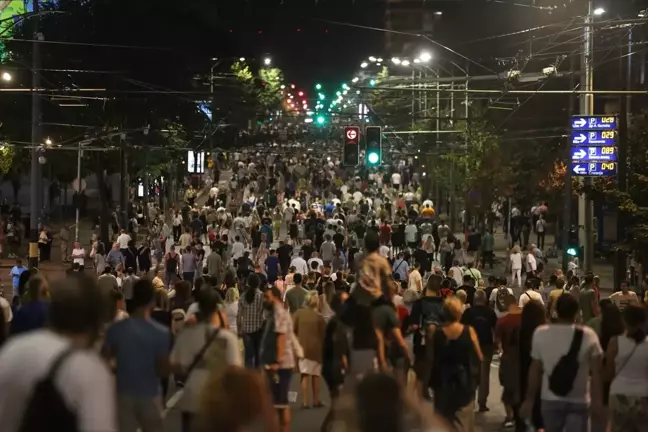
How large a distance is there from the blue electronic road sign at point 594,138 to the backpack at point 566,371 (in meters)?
19.8

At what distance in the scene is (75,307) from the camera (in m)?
5.21

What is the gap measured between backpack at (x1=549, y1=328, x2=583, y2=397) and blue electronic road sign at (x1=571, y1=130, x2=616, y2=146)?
1985cm

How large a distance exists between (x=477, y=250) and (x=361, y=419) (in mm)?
34081

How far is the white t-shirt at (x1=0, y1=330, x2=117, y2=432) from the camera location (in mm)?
4918

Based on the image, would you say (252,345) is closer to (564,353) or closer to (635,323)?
(635,323)

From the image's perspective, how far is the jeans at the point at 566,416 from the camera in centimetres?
832

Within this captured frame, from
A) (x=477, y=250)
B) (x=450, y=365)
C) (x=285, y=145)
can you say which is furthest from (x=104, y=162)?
(x=285, y=145)

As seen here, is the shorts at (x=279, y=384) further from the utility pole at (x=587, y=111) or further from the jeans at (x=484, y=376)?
the utility pole at (x=587, y=111)

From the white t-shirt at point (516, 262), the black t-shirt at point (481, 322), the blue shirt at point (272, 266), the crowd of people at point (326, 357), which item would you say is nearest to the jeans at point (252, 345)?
the crowd of people at point (326, 357)

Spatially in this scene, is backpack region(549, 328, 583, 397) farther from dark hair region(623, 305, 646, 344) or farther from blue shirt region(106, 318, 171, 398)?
blue shirt region(106, 318, 171, 398)

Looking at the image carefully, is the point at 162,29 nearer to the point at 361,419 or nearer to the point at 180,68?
the point at 180,68

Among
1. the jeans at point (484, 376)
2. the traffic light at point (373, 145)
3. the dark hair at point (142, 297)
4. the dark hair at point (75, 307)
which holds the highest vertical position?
the traffic light at point (373, 145)

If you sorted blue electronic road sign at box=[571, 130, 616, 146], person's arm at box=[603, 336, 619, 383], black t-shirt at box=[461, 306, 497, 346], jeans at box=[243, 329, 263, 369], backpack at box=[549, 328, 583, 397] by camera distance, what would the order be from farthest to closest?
1. blue electronic road sign at box=[571, 130, 616, 146]
2. jeans at box=[243, 329, 263, 369]
3. black t-shirt at box=[461, 306, 497, 346]
4. person's arm at box=[603, 336, 619, 383]
5. backpack at box=[549, 328, 583, 397]

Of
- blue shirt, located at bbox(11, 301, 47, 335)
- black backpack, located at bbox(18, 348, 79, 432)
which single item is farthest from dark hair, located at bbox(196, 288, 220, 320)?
black backpack, located at bbox(18, 348, 79, 432)
